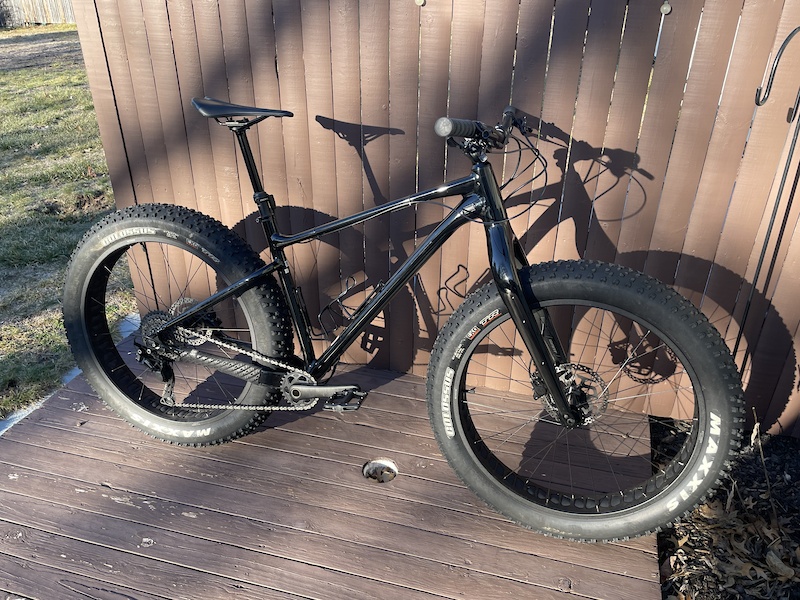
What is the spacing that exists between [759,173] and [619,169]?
45 cm

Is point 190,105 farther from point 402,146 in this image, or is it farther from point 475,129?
point 475,129

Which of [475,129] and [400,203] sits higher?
[475,129]

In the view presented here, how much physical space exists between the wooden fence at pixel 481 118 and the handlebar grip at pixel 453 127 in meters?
0.61

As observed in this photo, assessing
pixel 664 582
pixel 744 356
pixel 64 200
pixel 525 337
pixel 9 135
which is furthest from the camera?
pixel 9 135

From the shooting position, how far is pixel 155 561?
1.86 m

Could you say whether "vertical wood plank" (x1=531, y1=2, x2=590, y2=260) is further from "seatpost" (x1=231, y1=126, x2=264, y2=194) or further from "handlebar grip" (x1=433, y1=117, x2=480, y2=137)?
"seatpost" (x1=231, y1=126, x2=264, y2=194)

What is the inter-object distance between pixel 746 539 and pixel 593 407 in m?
0.73

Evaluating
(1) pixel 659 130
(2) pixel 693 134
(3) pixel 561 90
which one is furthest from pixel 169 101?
(2) pixel 693 134

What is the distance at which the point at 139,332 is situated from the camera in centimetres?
232

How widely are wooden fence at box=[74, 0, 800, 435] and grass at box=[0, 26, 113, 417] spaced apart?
1041 mm

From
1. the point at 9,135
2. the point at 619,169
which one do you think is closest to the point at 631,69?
the point at 619,169

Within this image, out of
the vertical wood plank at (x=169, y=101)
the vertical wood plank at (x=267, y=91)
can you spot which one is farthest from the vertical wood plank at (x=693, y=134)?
the vertical wood plank at (x=169, y=101)

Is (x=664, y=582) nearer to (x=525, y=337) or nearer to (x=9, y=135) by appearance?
(x=525, y=337)

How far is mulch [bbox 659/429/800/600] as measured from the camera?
1899mm
